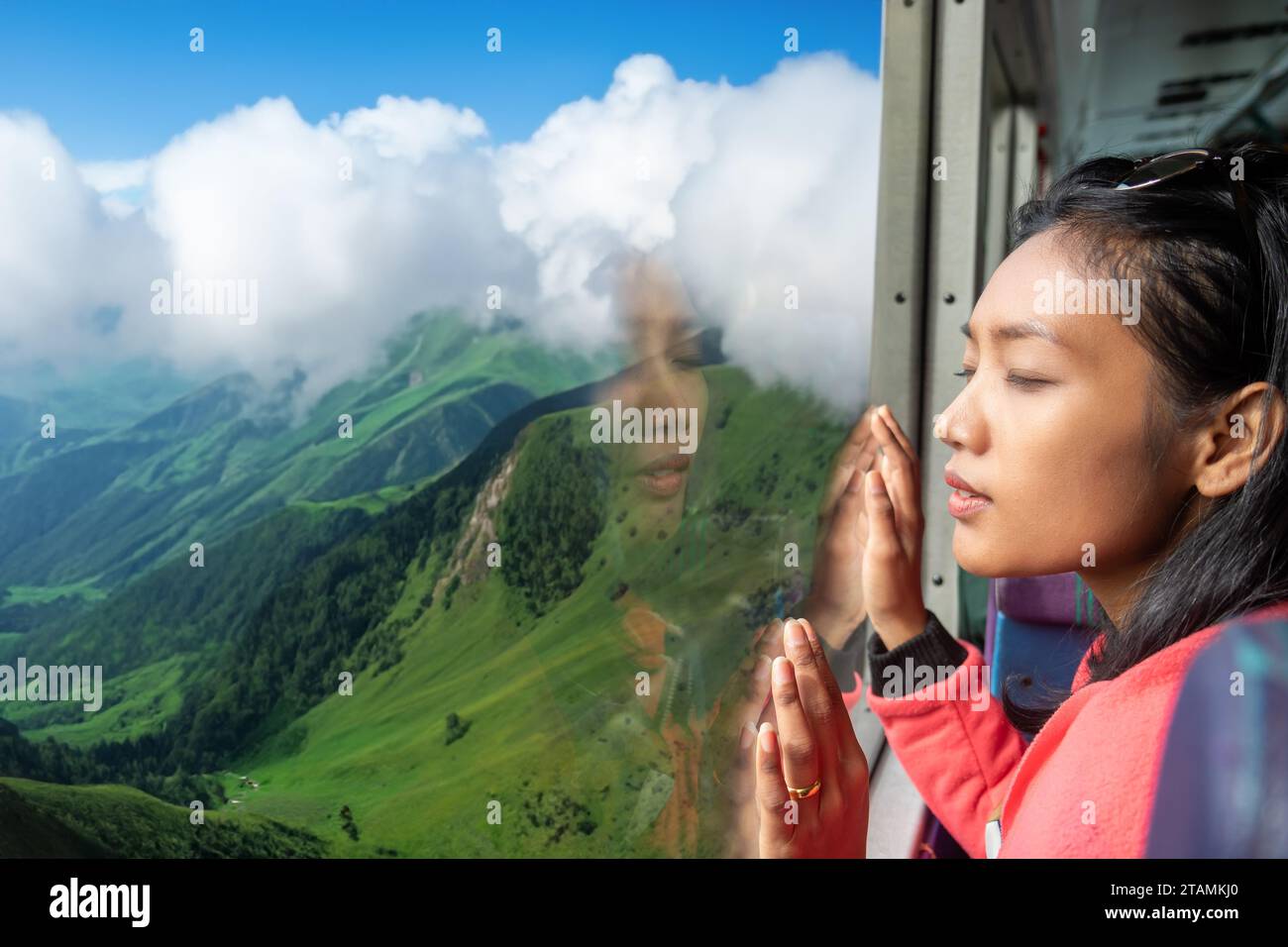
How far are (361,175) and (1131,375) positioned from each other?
2.81ft

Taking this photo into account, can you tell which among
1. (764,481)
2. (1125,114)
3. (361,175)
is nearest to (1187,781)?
(361,175)

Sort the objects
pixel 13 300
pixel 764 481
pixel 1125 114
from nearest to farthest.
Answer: pixel 13 300 → pixel 764 481 → pixel 1125 114

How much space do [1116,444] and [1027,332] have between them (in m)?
0.12

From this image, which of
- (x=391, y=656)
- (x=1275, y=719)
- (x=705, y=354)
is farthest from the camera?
(x=705, y=354)

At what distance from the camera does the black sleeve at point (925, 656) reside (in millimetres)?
1074

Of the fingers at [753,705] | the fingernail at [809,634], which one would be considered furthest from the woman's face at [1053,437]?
the fingers at [753,705]

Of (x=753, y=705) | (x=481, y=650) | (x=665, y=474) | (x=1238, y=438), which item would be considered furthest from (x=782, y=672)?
(x=753, y=705)

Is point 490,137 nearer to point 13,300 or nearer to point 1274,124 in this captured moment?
point 13,300

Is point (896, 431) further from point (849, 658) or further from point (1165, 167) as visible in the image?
point (849, 658)

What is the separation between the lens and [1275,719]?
577 millimetres

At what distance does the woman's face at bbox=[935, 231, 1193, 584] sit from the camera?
31.2 inches

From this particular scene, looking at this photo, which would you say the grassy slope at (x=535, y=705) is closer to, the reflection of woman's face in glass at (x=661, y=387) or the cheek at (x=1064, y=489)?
the reflection of woman's face in glass at (x=661, y=387)

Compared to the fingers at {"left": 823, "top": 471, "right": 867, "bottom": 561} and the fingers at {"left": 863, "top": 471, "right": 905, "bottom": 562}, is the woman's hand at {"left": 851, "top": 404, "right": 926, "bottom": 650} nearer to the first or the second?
the fingers at {"left": 863, "top": 471, "right": 905, "bottom": 562}

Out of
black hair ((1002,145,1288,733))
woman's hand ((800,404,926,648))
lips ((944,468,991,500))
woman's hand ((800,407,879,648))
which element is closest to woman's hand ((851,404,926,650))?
woman's hand ((800,404,926,648))
